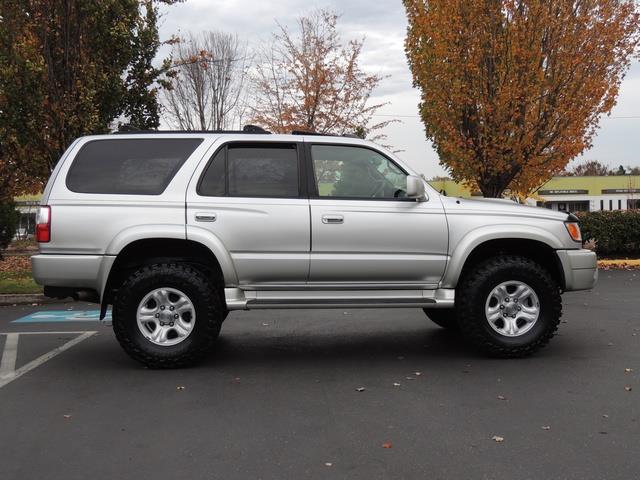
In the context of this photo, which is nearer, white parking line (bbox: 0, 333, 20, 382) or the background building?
white parking line (bbox: 0, 333, 20, 382)

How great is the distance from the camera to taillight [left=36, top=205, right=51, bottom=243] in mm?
5699

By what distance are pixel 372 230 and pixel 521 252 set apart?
1.64 m

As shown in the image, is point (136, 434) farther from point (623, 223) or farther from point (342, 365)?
point (623, 223)

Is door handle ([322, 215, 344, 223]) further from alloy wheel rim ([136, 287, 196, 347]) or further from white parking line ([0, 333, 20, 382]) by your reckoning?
white parking line ([0, 333, 20, 382])

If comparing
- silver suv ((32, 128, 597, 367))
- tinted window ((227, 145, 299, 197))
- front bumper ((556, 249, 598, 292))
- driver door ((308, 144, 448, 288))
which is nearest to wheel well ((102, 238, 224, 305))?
silver suv ((32, 128, 597, 367))

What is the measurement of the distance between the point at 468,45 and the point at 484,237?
10591mm

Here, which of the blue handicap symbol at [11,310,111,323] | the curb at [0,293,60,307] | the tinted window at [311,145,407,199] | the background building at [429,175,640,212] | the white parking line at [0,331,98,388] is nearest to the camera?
the white parking line at [0,331,98,388]

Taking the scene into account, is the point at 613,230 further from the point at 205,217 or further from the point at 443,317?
the point at 205,217

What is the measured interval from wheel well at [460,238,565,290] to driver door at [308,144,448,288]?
1.50 feet

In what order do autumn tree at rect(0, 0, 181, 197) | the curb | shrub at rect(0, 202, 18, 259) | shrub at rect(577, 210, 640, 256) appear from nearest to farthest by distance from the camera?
the curb → autumn tree at rect(0, 0, 181, 197) → shrub at rect(577, 210, 640, 256) → shrub at rect(0, 202, 18, 259)

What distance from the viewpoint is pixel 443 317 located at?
7609mm

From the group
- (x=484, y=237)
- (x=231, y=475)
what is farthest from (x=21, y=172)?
(x=231, y=475)

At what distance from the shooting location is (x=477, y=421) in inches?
171

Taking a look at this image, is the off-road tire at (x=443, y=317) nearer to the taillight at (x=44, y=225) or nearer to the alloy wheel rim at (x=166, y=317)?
the alloy wheel rim at (x=166, y=317)
